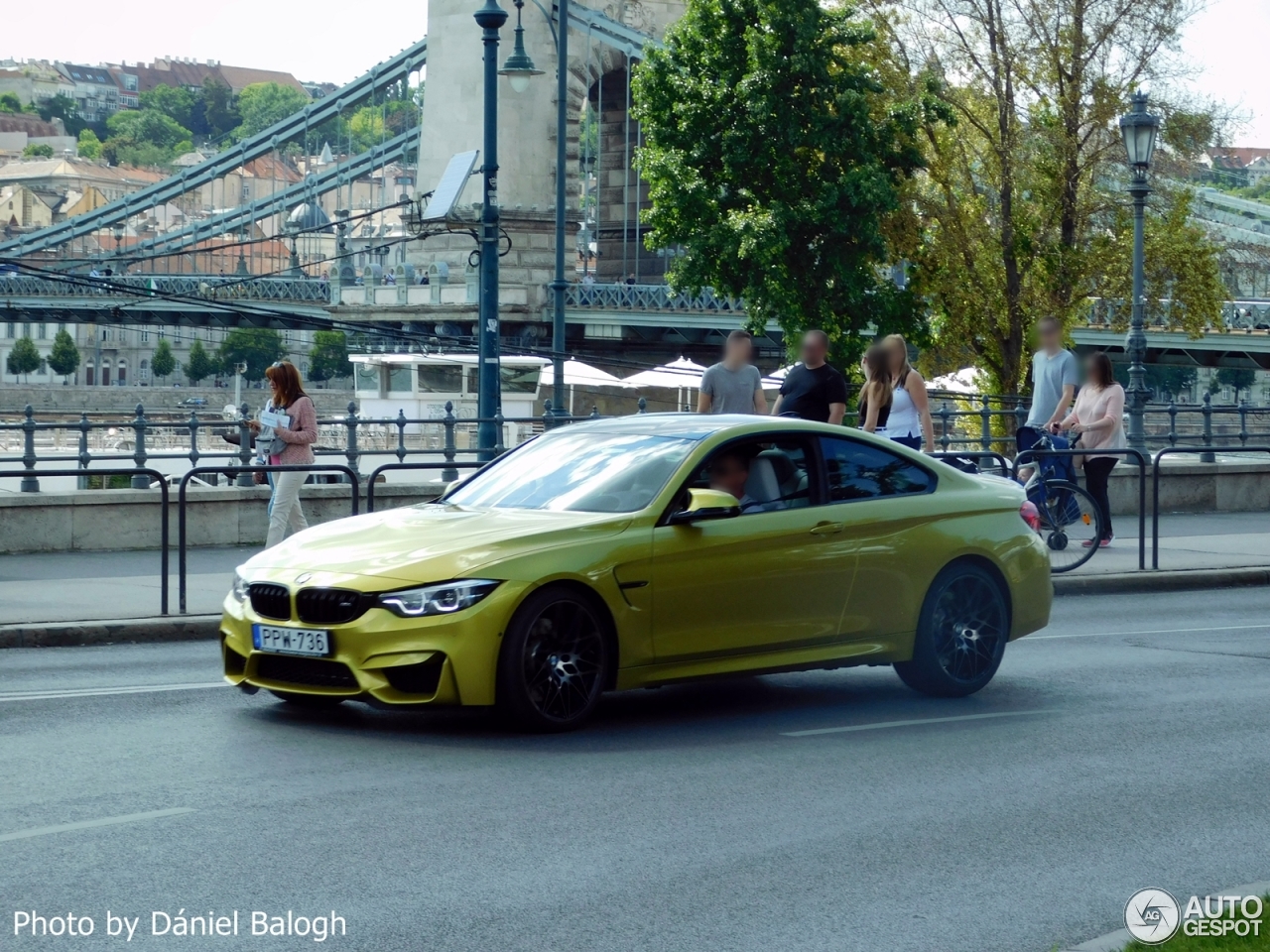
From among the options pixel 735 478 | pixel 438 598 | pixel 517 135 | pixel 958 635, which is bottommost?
pixel 958 635

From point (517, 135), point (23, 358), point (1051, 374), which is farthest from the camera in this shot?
point (23, 358)

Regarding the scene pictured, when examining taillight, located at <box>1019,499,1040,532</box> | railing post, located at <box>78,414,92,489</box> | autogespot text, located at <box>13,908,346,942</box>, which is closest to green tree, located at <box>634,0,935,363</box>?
railing post, located at <box>78,414,92,489</box>

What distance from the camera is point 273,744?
7.89m

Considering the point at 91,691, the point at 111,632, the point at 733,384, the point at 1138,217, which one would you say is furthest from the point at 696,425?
the point at 1138,217

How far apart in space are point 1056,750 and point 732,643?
1.48m

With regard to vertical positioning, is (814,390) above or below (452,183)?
below

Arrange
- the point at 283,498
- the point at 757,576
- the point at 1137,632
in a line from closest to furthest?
the point at 757,576 < the point at 1137,632 < the point at 283,498

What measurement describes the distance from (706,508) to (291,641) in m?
1.88

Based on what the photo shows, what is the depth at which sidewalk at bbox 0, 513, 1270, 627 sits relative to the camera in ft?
41.8

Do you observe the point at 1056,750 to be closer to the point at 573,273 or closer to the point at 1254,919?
the point at 1254,919

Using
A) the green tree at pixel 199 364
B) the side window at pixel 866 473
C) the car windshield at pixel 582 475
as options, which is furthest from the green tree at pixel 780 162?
the green tree at pixel 199 364

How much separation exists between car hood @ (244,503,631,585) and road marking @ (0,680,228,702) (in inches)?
51.8

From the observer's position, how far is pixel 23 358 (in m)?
131

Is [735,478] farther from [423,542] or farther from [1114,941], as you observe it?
[1114,941]
